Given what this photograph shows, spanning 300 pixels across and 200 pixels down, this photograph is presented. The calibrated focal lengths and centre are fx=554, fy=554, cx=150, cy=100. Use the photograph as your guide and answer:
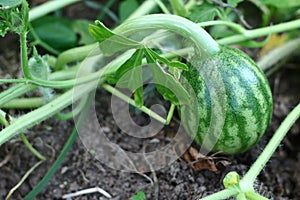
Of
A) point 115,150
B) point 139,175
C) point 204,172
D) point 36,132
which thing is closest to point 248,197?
point 204,172

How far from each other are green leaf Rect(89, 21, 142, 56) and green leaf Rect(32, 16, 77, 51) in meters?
0.56

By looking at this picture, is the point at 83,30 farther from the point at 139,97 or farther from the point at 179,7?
the point at 139,97

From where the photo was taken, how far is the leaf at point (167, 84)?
4.30 feet

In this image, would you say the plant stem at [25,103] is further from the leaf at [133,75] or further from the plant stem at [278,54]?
the plant stem at [278,54]

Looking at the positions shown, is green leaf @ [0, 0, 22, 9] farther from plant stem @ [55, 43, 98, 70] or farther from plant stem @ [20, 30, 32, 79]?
plant stem @ [55, 43, 98, 70]

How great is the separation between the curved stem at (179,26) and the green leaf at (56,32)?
2.09 feet

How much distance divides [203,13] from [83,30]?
1.66 ft

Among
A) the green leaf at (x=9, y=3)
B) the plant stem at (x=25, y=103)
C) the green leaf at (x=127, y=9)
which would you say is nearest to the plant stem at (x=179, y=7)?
the green leaf at (x=127, y=9)

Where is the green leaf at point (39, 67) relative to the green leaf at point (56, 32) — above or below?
below

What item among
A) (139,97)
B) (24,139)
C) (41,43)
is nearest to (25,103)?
(24,139)

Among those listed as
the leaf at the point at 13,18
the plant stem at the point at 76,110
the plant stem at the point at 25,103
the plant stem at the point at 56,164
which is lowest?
the plant stem at the point at 56,164

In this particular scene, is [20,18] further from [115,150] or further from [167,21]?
[115,150]

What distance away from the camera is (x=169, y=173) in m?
1.60

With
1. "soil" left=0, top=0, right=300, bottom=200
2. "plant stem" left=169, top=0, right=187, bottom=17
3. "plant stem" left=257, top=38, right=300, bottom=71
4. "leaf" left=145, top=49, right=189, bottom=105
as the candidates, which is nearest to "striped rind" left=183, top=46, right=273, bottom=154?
"leaf" left=145, top=49, right=189, bottom=105
